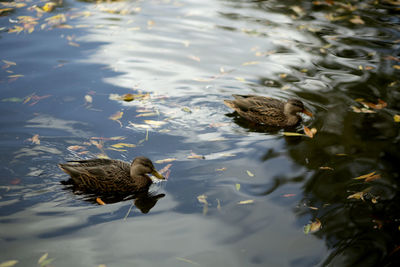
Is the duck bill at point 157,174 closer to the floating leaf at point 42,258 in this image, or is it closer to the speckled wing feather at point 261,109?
the floating leaf at point 42,258

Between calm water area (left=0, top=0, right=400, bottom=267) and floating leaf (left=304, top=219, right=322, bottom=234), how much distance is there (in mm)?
30

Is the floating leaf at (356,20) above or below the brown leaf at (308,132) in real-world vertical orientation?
above

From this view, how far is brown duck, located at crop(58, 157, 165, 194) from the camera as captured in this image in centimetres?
473

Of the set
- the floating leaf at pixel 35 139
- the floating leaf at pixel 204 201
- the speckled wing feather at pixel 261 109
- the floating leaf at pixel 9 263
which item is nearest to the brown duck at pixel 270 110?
the speckled wing feather at pixel 261 109

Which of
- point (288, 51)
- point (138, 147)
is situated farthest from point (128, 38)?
point (138, 147)

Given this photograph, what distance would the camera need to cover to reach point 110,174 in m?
4.77

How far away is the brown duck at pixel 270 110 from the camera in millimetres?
6289

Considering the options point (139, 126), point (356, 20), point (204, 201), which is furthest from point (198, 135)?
point (356, 20)

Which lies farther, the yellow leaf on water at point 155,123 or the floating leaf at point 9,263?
the yellow leaf on water at point 155,123

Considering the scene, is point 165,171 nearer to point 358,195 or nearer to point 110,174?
point 110,174

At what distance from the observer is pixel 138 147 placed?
5598mm

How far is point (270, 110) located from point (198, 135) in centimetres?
123

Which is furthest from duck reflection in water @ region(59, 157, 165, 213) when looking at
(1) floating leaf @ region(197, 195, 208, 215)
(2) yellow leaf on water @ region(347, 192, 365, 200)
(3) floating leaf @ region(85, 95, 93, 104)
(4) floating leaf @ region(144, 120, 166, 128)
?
(2) yellow leaf on water @ region(347, 192, 365, 200)

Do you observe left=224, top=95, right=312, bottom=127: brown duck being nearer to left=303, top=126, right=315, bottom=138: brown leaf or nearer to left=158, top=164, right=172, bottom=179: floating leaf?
left=303, top=126, right=315, bottom=138: brown leaf
